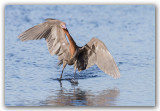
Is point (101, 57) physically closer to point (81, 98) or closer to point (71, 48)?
point (71, 48)

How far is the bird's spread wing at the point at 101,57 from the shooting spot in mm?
8766

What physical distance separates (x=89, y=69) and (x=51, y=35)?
175 cm

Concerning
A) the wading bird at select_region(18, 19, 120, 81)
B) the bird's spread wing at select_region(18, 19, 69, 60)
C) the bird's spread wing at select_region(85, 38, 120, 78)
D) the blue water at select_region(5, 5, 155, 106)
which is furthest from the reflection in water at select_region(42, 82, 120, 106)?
the bird's spread wing at select_region(18, 19, 69, 60)

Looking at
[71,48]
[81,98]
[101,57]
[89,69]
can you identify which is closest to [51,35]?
[71,48]

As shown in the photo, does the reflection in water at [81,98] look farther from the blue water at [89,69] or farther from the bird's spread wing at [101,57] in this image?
the bird's spread wing at [101,57]

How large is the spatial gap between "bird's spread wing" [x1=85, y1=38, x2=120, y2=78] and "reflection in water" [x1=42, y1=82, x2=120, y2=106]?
64cm

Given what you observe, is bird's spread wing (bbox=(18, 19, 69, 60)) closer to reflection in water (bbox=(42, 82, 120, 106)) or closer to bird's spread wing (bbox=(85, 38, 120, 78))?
bird's spread wing (bbox=(85, 38, 120, 78))

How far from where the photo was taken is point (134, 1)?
33.4 ft

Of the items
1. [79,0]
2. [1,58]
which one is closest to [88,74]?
[79,0]

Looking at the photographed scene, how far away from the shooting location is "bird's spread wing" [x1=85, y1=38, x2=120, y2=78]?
8766 millimetres

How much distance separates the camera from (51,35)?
9180 millimetres

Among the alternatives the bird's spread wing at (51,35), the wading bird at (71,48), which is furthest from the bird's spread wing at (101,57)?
the bird's spread wing at (51,35)

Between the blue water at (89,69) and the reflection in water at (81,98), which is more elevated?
the blue water at (89,69)

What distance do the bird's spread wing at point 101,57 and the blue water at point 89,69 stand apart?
295mm
